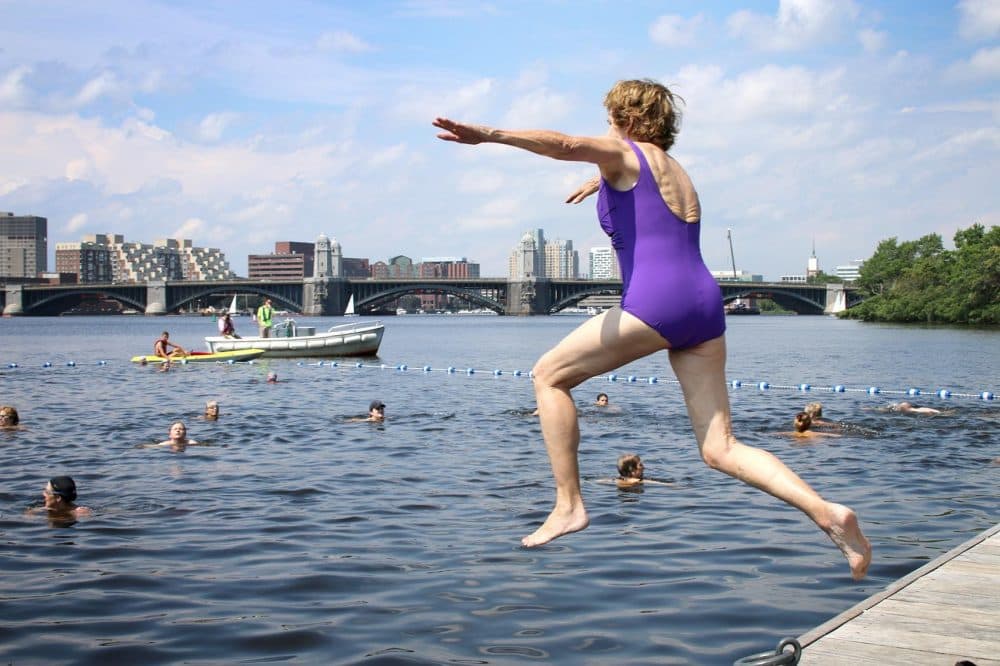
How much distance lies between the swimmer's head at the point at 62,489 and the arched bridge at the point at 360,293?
15055 cm

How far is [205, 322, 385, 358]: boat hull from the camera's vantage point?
49656mm

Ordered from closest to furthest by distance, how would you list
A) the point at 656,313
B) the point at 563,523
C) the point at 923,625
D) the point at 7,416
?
the point at 656,313
the point at 563,523
the point at 923,625
the point at 7,416

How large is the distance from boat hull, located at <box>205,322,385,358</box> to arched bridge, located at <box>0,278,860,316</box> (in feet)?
358

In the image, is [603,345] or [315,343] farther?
[315,343]

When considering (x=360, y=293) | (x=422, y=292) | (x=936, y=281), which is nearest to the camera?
(x=936, y=281)

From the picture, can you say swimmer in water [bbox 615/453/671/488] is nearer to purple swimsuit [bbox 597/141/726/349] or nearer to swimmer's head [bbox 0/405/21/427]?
purple swimsuit [bbox 597/141/726/349]

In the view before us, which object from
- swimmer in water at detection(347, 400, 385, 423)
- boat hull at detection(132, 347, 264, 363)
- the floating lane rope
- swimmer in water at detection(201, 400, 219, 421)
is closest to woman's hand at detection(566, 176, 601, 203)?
swimmer in water at detection(347, 400, 385, 423)

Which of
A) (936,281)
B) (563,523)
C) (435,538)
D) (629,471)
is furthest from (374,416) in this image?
(936,281)

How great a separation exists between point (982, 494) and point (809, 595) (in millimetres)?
6877

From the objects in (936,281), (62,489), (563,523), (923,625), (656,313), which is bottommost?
(62,489)

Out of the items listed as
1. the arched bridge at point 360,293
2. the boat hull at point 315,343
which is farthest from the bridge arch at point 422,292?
the boat hull at point 315,343

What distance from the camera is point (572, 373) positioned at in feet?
17.5

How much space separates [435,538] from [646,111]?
782cm

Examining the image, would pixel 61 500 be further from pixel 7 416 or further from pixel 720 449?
pixel 720 449
